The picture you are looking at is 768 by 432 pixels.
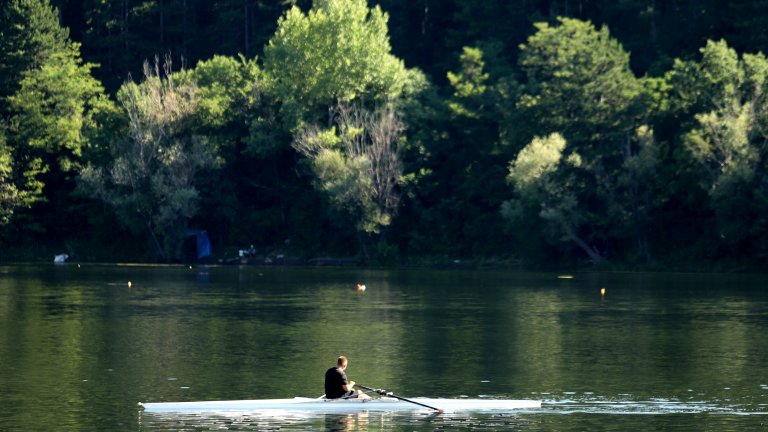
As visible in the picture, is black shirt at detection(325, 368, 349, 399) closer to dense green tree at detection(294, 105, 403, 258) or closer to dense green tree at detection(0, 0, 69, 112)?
dense green tree at detection(294, 105, 403, 258)

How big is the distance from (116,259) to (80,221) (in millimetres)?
7009

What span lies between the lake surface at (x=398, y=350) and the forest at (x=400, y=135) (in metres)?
15.4

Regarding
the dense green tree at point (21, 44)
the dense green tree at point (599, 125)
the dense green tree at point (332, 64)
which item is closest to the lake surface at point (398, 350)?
the dense green tree at point (599, 125)

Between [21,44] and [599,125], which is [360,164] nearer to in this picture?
[599,125]

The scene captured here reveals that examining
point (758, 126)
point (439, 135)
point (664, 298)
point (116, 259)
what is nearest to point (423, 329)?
point (664, 298)

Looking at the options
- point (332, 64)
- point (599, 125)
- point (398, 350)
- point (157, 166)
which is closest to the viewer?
point (398, 350)

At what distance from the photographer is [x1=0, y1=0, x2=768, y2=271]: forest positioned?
378 ft

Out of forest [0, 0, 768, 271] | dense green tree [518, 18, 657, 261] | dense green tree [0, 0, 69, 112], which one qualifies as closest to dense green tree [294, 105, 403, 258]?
forest [0, 0, 768, 271]

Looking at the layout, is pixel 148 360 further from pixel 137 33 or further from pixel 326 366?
pixel 137 33

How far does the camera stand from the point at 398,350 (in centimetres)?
5850

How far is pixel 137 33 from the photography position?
6171 inches

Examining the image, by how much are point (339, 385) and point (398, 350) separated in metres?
17.9

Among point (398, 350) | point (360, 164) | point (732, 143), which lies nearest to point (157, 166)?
point (360, 164)

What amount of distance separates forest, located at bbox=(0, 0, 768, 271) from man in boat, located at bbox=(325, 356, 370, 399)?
237 feet
